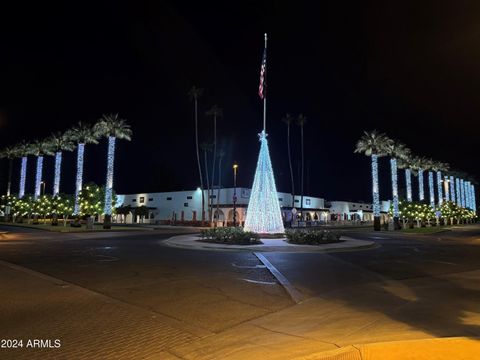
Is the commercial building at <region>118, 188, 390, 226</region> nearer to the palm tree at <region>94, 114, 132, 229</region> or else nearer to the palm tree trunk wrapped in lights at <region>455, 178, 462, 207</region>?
the palm tree at <region>94, 114, 132, 229</region>

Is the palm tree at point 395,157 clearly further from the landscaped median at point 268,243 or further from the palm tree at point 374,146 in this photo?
the landscaped median at point 268,243

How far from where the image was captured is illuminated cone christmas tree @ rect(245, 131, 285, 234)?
29547mm

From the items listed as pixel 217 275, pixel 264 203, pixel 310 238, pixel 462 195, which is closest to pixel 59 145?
pixel 264 203

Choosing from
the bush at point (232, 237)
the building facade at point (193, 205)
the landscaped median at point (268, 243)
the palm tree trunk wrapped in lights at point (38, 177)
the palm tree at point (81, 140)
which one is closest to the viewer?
the landscaped median at point (268, 243)

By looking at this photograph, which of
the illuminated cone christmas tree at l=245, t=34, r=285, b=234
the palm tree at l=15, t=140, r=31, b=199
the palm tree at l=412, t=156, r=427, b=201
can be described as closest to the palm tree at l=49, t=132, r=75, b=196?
the palm tree at l=15, t=140, r=31, b=199

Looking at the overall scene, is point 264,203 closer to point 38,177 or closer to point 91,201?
point 91,201

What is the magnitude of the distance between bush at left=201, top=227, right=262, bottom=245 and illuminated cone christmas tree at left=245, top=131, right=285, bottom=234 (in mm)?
3906

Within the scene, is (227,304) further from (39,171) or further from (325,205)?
(325,205)

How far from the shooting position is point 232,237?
82.4 ft

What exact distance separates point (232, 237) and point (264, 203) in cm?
547

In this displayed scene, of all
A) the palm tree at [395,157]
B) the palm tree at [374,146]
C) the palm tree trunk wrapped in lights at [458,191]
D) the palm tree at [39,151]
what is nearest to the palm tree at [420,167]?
the palm tree at [395,157]

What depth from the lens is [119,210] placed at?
8331 centimetres

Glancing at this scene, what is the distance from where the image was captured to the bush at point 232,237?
80.5ft

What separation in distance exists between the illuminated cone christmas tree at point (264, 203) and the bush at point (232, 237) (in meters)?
3.91
